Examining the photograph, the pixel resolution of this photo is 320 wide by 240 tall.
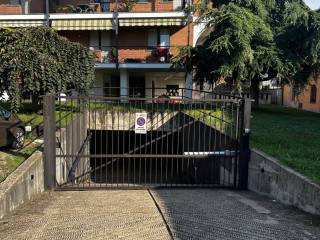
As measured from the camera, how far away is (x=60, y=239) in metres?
5.41

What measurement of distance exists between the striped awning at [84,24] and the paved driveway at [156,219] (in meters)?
20.1

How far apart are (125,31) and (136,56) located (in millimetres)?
2216

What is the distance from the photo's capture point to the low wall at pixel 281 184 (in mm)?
6730

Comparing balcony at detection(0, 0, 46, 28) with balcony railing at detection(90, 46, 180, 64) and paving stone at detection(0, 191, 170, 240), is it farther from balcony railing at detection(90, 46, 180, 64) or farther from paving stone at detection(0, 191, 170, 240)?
paving stone at detection(0, 191, 170, 240)

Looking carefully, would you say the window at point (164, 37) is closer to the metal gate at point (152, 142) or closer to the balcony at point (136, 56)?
the balcony at point (136, 56)

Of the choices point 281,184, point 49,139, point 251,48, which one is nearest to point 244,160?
point 281,184

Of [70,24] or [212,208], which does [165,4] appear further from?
[212,208]

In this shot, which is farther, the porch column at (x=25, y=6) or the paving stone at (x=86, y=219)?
the porch column at (x=25, y=6)

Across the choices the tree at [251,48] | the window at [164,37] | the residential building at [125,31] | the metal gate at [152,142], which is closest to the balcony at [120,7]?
the residential building at [125,31]

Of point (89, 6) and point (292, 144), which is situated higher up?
point (89, 6)

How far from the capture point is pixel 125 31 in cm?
2927

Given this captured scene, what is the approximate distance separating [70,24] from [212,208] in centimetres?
2236

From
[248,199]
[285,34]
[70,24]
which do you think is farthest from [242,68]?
[70,24]

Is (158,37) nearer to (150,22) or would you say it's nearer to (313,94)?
(150,22)
